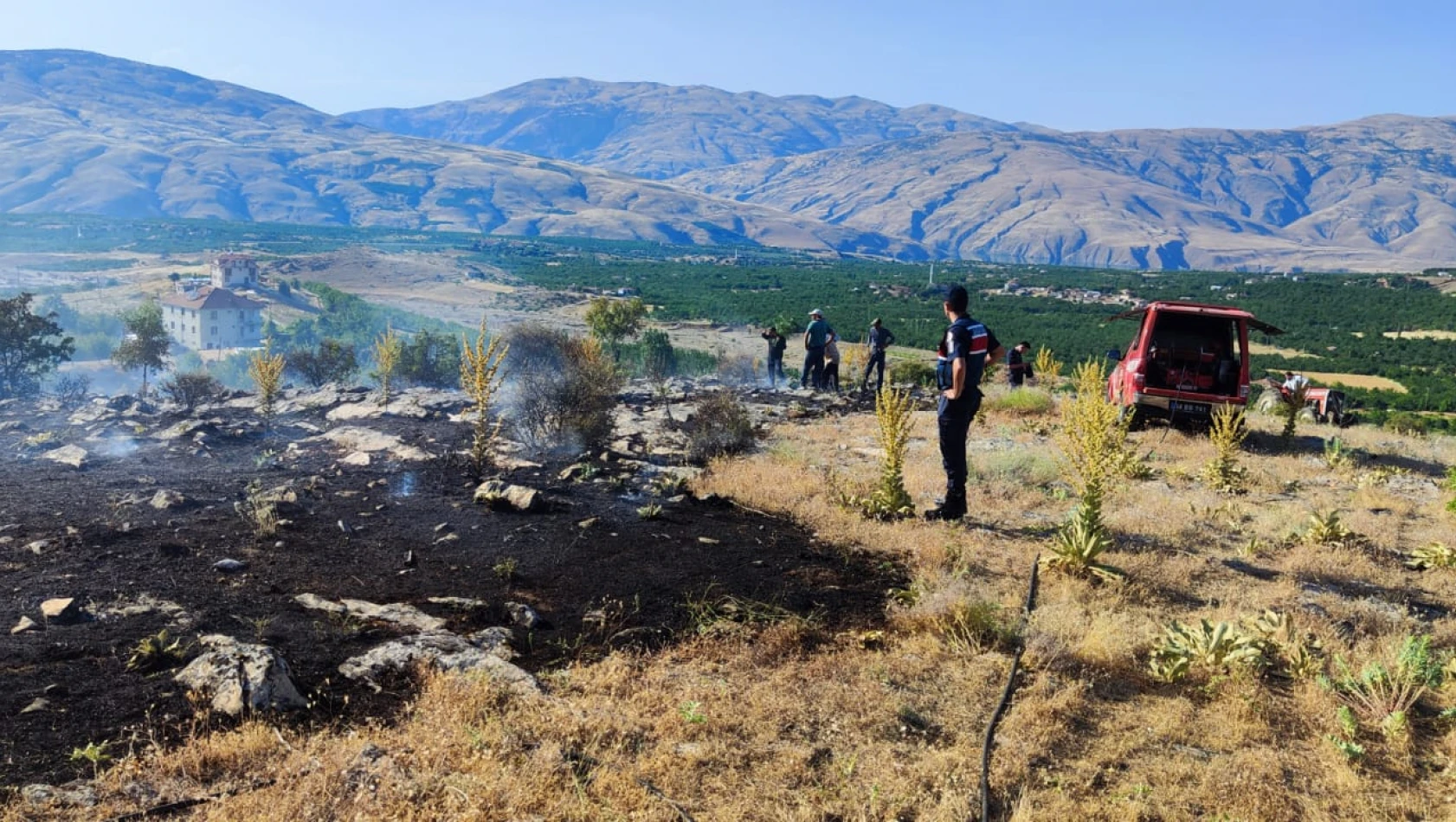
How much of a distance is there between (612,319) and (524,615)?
953 inches

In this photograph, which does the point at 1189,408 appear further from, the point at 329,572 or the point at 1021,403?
the point at 329,572

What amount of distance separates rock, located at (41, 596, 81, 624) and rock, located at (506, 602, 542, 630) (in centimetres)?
240

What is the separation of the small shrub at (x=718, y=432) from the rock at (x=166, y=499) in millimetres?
5680

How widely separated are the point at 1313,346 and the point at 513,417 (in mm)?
74167

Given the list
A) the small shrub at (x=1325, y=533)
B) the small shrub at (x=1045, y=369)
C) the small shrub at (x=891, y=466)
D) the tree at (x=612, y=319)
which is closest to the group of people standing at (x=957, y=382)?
the small shrub at (x=891, y=466)

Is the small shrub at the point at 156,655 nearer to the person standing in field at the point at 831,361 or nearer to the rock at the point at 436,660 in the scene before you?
the rock at the point at 436,660

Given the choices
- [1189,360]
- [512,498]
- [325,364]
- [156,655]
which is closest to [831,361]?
[1189,360]

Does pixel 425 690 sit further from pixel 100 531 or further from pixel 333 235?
pixel 333 235

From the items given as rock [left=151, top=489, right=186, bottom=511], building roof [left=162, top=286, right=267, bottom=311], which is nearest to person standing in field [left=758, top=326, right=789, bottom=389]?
rock [left=151, top=489, right=186, bottom=511]

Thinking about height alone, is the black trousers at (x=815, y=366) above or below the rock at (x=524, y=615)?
above

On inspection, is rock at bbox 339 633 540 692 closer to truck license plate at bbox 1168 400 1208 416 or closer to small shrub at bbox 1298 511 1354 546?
small shrub at bbox 1298 511 1354 546

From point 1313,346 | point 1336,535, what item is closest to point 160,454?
point 1336,535

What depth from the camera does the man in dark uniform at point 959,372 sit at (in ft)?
24.6

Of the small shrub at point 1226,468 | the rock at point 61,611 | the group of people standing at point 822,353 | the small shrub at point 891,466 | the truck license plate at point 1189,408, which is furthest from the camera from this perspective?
the group of people standing at point 822,353
